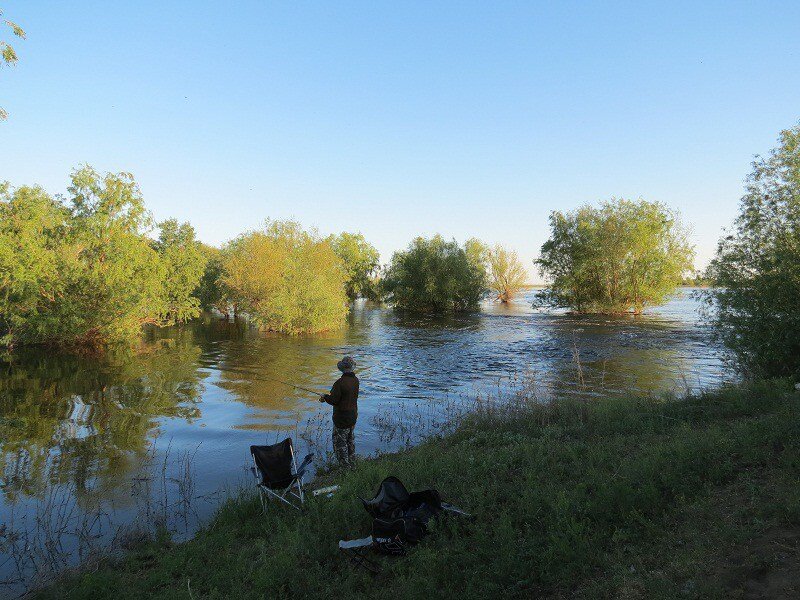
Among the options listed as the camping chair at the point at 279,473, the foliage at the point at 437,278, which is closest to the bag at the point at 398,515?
the camping chair at the point at 279,473

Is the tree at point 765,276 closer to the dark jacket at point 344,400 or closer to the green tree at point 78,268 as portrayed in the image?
the dark jacket at point 344,400

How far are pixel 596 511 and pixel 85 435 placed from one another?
11.8m

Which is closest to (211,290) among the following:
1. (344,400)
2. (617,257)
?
(617,257)

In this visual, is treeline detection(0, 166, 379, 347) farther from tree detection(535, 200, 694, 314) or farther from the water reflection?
tree detection(535, 200, 694, 314)

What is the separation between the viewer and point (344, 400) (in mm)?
8961

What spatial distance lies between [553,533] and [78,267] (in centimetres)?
2770

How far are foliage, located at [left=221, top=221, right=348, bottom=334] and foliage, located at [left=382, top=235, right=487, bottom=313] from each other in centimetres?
1806

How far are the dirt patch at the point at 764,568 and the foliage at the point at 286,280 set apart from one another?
3458 centimetres

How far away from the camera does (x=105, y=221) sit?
26891 mm

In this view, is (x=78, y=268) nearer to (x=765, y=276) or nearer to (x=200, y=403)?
(x=200, y=403)

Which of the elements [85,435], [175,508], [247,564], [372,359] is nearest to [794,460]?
[247,564]

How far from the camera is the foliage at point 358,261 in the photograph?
270 feet

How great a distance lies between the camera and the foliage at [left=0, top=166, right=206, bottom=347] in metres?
23.7

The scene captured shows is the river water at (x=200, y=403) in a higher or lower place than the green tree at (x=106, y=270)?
lower
